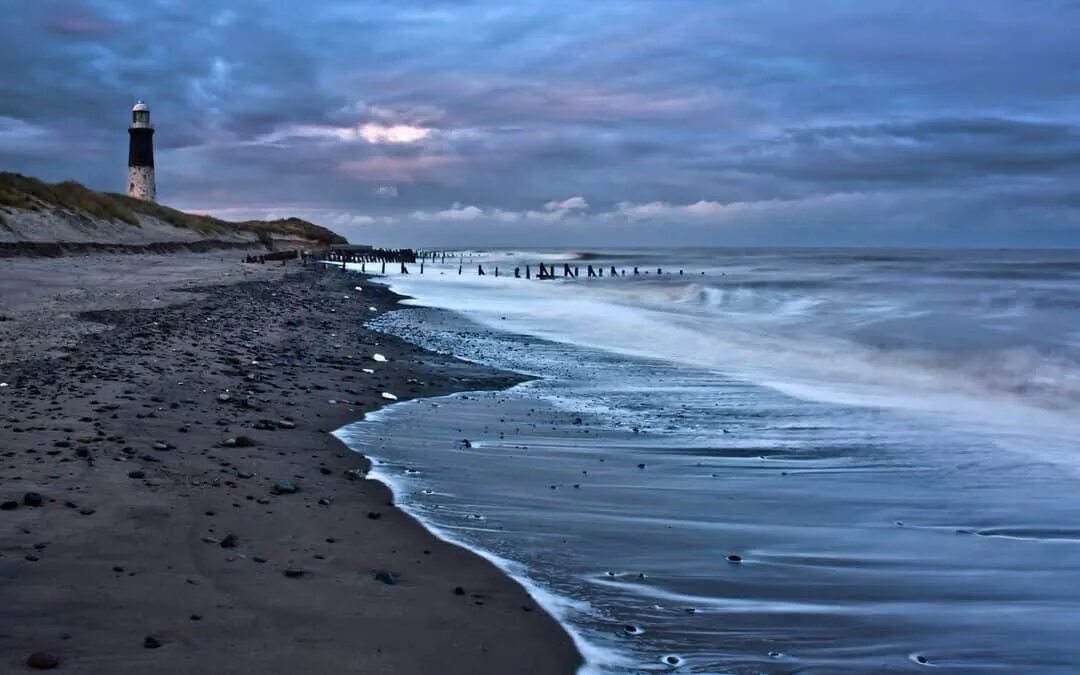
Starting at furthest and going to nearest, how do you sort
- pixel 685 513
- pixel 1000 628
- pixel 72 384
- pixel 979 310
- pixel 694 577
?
pixel 979 310 → pixel 72 384 → pixel 685 513 → pixel 694 577 → pixel 1000 628

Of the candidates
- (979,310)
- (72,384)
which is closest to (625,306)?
(979,310)

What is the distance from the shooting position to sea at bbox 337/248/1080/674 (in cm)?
386

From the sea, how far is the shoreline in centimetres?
34

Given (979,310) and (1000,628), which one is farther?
(979,310)

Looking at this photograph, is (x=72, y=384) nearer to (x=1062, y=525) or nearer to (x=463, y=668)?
(x=463, y=668)

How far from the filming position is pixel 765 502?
6.09 meters

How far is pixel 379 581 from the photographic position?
412cm

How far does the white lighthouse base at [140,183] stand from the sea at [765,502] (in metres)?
58.1

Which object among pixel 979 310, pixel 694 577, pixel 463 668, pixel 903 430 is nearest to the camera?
pixel 463 668

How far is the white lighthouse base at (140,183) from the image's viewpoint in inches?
2594

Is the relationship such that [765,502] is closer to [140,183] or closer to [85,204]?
[85,204]

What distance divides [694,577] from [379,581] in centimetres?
158

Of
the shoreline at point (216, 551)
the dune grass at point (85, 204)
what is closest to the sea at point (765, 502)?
the shoreline at point (216, 551)

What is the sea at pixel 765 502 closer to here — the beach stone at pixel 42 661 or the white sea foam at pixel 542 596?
the white sea foam at pixel 542 596
